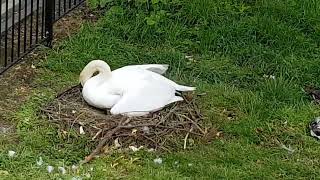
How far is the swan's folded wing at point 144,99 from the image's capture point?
212 inches

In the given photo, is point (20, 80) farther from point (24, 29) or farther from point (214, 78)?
point (214, 78)

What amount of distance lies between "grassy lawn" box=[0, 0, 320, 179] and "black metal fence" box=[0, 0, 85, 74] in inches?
6.9

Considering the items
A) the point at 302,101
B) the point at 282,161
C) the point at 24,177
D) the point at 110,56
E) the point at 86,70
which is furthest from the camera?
the point at 110,56

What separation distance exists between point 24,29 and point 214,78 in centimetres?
148

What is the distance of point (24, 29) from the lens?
256 inches

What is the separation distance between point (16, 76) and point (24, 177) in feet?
4.95

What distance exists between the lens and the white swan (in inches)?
213

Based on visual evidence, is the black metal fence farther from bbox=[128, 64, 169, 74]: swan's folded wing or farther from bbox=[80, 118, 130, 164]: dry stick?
bbox=[80, 118, 130, 164]: dry stick

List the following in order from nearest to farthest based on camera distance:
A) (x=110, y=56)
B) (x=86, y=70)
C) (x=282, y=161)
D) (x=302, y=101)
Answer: (x=282, y=161) → (x=86, y=70) → (x=302, y=101) → (x=110, y=56)

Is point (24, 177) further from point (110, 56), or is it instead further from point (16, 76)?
point (110, 56)

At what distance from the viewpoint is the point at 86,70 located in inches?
223

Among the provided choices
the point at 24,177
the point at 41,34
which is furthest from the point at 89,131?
the point at 41,34

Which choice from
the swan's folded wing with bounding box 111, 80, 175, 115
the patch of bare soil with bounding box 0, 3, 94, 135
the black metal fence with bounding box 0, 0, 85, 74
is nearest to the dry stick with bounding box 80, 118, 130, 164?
the swan's folded wing with bounding box 111, 80, 175, 115

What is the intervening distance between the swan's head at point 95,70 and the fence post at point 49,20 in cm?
104
